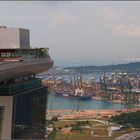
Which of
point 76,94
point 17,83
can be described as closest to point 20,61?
point 17,83

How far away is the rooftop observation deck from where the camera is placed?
1230 cm

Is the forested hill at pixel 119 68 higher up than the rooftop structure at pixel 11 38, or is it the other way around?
the rooftop structure at pixel 11 38

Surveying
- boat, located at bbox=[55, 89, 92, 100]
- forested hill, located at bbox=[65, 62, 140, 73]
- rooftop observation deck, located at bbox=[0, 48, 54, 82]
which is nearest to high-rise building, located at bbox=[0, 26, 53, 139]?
rooftop observation deck, located at bbox=[0, 48, 54, 82]

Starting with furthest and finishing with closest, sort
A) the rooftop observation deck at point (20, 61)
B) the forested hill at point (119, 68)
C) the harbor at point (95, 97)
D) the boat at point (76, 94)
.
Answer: the forested hill at point (119, 68) < the boat at point (76, 94) < the harbor at point (95, 97) < the rooftop observation deck at point (20, 61)

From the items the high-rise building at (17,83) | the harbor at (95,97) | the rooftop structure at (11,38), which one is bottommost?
the harbor at (95,97)

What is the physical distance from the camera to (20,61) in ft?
43.5

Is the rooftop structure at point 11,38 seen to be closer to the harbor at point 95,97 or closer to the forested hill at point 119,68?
the harbor at point 95,97

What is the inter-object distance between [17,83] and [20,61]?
183cm

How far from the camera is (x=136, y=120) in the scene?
41.3 metres

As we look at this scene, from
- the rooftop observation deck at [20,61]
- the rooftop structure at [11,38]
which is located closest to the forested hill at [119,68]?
the rooftop observation deck at [20,61]

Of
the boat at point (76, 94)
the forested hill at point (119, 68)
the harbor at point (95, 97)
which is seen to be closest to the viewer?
the harbor at point (95, 97)

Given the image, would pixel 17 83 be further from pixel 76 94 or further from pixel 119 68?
pixel 119 68

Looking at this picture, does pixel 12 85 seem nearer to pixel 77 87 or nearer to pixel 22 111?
pixel 22 111

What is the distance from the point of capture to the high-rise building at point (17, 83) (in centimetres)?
1357
